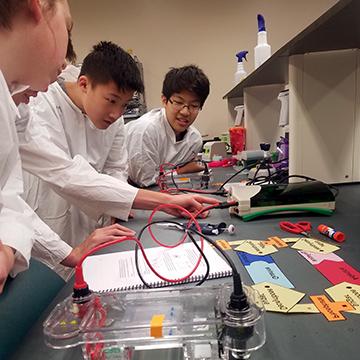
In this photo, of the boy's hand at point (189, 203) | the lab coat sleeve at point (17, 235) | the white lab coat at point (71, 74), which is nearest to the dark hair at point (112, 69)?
the white lab coat at point (71, 74)

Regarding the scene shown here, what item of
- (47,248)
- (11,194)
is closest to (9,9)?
(11,194)

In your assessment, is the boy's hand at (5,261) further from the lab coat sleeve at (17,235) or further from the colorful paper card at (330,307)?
the colorful paper card at (330,307)

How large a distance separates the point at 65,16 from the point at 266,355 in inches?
26.8

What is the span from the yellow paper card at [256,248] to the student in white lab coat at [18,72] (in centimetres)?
44

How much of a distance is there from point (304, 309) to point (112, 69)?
0.99 m

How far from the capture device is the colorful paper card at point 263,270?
0.56 meters

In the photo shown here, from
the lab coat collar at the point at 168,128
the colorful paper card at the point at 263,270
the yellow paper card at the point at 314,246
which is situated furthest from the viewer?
the lab coat collar at the point at 168,128

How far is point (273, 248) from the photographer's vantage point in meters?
0.70

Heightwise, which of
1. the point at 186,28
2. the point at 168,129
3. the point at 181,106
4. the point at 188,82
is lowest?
the point at 168,129

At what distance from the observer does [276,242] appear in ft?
2.39

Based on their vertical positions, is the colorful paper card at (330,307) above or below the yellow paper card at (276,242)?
above

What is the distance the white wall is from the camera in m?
3.25

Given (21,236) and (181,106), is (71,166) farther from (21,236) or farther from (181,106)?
(181,106)

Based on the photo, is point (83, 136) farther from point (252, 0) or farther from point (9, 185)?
point (252, 0)
